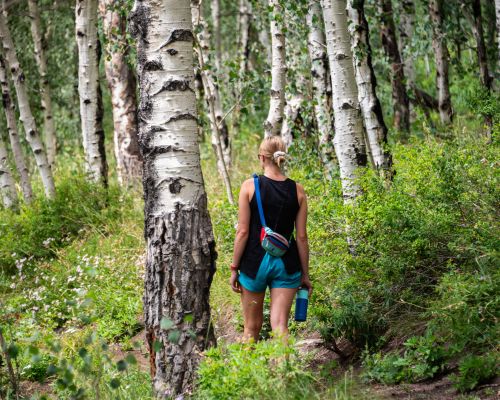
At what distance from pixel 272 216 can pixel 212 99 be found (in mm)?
5007

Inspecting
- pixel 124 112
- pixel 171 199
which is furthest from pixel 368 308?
pixel 124 112

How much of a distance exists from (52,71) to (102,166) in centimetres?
1146

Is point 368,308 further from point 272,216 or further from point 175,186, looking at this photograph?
point 175,186

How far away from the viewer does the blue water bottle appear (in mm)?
5547

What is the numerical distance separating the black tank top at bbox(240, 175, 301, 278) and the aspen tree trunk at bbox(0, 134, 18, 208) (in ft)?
26.5

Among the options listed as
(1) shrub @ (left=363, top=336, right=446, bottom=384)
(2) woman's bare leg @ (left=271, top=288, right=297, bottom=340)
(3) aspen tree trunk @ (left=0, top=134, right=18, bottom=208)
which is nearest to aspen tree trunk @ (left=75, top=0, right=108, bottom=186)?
(3) aspen tree trunk @ (left=0, top=134, right=18, bottom=208)

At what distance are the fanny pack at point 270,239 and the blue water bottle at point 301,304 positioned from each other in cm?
40

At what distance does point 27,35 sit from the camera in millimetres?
21562

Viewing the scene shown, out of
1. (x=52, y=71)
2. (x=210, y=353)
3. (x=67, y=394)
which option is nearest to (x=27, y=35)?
(x=52, y=71)

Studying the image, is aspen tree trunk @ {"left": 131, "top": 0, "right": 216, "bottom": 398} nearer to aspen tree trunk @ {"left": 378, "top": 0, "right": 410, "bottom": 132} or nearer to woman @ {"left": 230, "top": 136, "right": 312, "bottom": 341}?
woman @ {"left": 230, "top": 136, "right": 312, "bottom": 341}

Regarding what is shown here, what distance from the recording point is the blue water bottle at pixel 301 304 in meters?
5.55

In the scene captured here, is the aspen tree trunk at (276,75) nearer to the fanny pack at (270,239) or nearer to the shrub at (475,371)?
the fanny pack at (270,239)

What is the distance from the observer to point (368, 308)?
593 centimetres

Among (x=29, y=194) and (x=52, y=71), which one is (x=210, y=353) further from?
(x=52, y=71)
